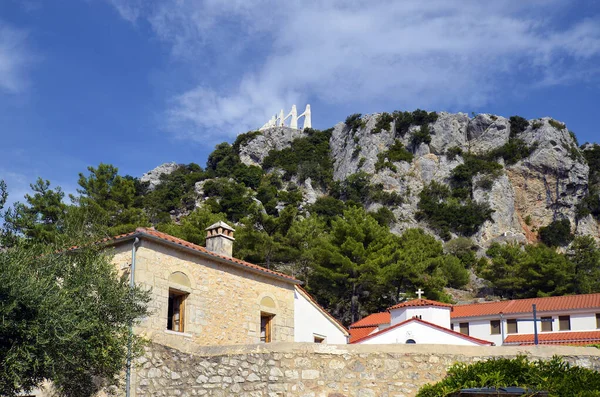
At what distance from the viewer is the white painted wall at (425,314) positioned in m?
28.7

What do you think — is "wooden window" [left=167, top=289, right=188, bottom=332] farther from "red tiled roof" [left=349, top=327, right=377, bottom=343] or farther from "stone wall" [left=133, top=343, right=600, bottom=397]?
"red tiled roof" [left=349, top=327, right=377, bottom=343]

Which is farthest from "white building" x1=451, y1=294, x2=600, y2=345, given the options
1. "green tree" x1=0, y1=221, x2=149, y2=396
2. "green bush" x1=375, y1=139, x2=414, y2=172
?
"green bush" x1=375, y1=139, x2=414, y2=172

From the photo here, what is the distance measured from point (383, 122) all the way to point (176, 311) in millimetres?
75789

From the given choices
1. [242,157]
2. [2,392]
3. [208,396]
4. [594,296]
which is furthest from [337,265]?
[242,157]

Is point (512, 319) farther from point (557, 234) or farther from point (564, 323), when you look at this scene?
point (557, 234)

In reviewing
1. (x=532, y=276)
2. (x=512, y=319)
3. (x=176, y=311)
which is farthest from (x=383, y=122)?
(x=176, y=311)

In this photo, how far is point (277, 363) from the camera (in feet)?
37.6

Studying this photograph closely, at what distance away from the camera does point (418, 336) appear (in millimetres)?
24203

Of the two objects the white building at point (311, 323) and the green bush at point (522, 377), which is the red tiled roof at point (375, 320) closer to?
the white building at point (311, 323)

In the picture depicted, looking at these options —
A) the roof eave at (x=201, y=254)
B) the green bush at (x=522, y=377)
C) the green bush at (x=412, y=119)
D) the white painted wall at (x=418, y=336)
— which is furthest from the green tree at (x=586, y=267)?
the green bush at (x=522, y=377)

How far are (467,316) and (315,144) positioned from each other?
6317cm

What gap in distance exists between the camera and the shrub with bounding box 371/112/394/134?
8918 cm

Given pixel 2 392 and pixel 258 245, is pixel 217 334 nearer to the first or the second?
pixel 2 392

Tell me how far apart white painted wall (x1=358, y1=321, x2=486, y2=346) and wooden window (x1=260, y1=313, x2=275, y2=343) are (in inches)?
213
